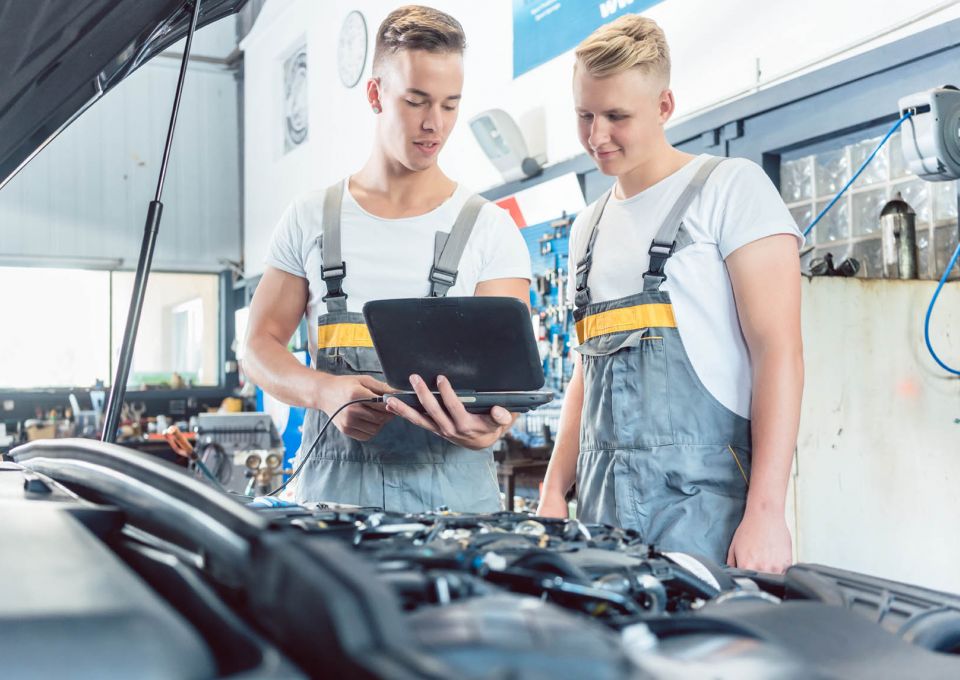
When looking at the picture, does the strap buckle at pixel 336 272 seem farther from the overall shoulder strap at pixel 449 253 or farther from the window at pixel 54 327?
the window at pixel 54 327

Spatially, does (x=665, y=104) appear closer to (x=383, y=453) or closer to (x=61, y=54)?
(x=383, y=453)

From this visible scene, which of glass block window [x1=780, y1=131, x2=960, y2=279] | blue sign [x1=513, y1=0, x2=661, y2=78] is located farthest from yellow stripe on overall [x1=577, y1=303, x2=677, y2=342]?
blue sign [x1=513, y1=0, x2=661, y2=78]

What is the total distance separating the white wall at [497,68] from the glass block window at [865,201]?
0.32 m

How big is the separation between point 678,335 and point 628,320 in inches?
3.7

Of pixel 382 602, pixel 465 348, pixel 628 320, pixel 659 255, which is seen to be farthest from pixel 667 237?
pixel 382 602

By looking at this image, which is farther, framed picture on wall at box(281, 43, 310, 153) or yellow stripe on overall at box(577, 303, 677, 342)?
framed picture on wall at box(281, 43, 310, 153)

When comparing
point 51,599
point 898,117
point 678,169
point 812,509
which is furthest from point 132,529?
point 898,117

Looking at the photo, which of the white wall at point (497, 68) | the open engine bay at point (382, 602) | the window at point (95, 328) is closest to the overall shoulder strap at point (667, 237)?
the open engine bay at point (382, 602)

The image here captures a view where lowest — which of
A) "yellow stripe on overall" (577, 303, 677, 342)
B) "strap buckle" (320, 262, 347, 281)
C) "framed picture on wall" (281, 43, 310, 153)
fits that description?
"yellow stripe on overall" (577, 303, 677, 342)

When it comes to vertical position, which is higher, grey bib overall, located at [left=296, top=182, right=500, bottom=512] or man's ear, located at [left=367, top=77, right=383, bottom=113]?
man's ear, located at [left=367, top=77, right=383, bottom=113]

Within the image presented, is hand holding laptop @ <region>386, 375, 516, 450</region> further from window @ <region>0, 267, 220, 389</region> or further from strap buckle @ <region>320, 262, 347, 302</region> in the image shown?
window @ <region>0, 267, 220, 389</region>

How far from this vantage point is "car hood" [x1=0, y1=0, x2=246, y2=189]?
0.93m

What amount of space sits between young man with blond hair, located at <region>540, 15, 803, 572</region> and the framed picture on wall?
6.07 m

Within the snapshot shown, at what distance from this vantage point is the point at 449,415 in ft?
4.11
